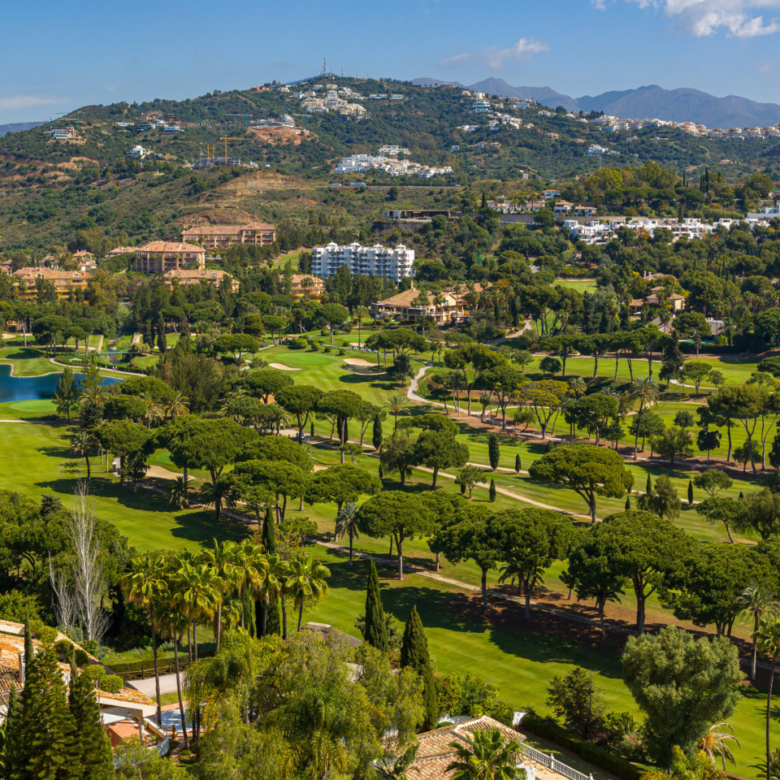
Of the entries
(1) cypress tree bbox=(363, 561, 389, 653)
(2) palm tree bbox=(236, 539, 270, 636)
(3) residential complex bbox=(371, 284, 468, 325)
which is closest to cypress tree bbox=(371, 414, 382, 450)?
(1) cypress tree bbox=(363, 561, 389, 653)

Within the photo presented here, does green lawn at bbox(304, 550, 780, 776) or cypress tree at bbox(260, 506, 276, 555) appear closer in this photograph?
green lawn at bbox(304, 550, 780, 776)

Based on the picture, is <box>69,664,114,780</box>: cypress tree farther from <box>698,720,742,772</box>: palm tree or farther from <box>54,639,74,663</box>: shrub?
<box>698,720,742,772</box>: palm tree

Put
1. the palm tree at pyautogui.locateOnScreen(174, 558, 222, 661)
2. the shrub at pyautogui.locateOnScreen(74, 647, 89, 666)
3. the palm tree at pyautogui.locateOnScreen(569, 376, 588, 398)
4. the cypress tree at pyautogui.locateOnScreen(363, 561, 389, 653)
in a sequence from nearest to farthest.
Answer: the palm tree at pyautogui.locateOnScreen(174, 558, 222, 661) < the shrub at pyautogui.locateOnScreen(74, 647, 89, 666) < the cypress tree at pyautogui.locateOnScreen(363, 561, 389, 653) < the palm tree at pyautogui.locateOnScreen(569, 376, 588, 398)

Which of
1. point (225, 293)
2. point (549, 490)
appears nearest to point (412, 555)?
point (549, 490)

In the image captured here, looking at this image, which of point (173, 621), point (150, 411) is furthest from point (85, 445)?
point (173, 621)

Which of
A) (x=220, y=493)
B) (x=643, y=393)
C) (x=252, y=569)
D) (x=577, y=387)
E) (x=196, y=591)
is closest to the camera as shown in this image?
(x=196, y=591)

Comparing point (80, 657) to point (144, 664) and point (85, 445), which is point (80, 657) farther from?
point (85, 445)

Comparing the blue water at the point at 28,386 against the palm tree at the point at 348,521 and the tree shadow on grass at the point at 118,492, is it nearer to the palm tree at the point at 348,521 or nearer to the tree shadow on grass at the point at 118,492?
the tree shadow on grass at the point at 118,492
